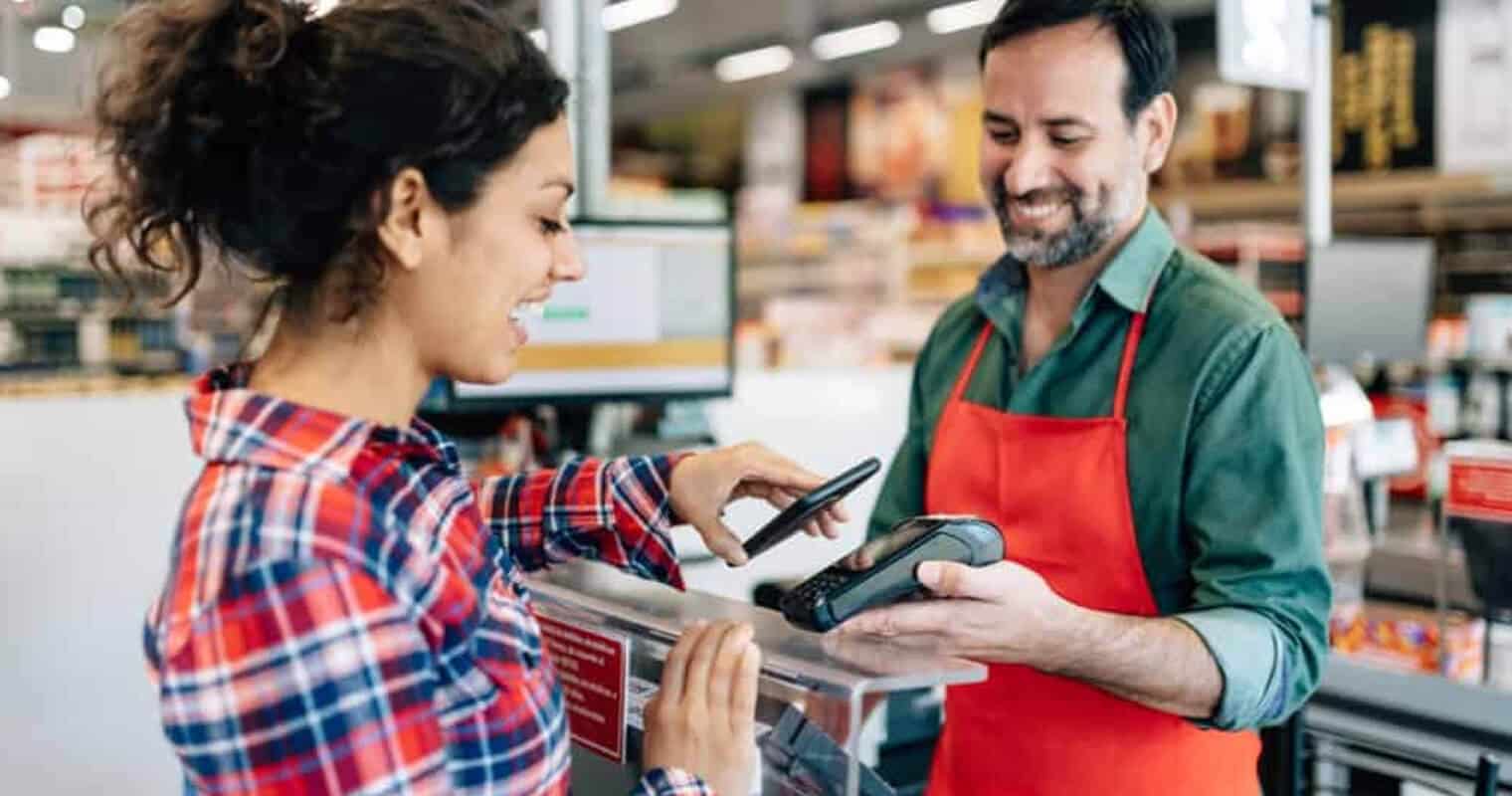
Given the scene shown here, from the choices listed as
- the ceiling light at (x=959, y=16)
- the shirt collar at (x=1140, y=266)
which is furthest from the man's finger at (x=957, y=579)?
the ceiling light at (x=959, y=16)

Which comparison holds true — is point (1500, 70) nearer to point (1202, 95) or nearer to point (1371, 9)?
point (1371, 9)

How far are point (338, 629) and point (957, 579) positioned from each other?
52 centimetres

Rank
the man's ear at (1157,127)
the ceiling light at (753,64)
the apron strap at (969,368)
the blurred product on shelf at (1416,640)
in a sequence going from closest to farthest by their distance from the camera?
the man's ear at (1157,127) → the apron strap at (969,368) → the blurred product on shelf at (1416,640) → the ceiling light at (753,64)

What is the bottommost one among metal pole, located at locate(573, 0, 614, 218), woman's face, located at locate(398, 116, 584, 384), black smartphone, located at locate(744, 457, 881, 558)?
black smartphone, located at locate(744, 457, 881, 558)

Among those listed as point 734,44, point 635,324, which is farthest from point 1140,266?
point 734,44

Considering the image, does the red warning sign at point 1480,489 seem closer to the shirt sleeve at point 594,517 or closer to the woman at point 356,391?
the shirt sleeve at point 594,517

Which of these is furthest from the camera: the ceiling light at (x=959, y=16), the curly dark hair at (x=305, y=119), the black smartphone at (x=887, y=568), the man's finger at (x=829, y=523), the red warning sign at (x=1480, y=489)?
the ceiling light at (x=959, y=16)

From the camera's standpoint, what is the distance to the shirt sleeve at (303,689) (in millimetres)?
838

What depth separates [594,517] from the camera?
1.35 metres

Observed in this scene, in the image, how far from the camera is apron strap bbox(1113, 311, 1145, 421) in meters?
1.61

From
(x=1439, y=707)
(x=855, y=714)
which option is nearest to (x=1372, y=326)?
(x=1439, y=707)

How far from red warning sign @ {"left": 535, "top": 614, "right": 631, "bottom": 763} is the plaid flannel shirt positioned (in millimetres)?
195

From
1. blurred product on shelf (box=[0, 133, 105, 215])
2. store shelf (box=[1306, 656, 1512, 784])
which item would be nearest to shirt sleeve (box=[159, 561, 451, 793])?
store shelf (box=[1306, 656, 1512, 784])

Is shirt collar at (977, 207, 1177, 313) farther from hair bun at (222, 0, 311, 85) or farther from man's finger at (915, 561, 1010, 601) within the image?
hair bun at (222, 0, 311, 85)
